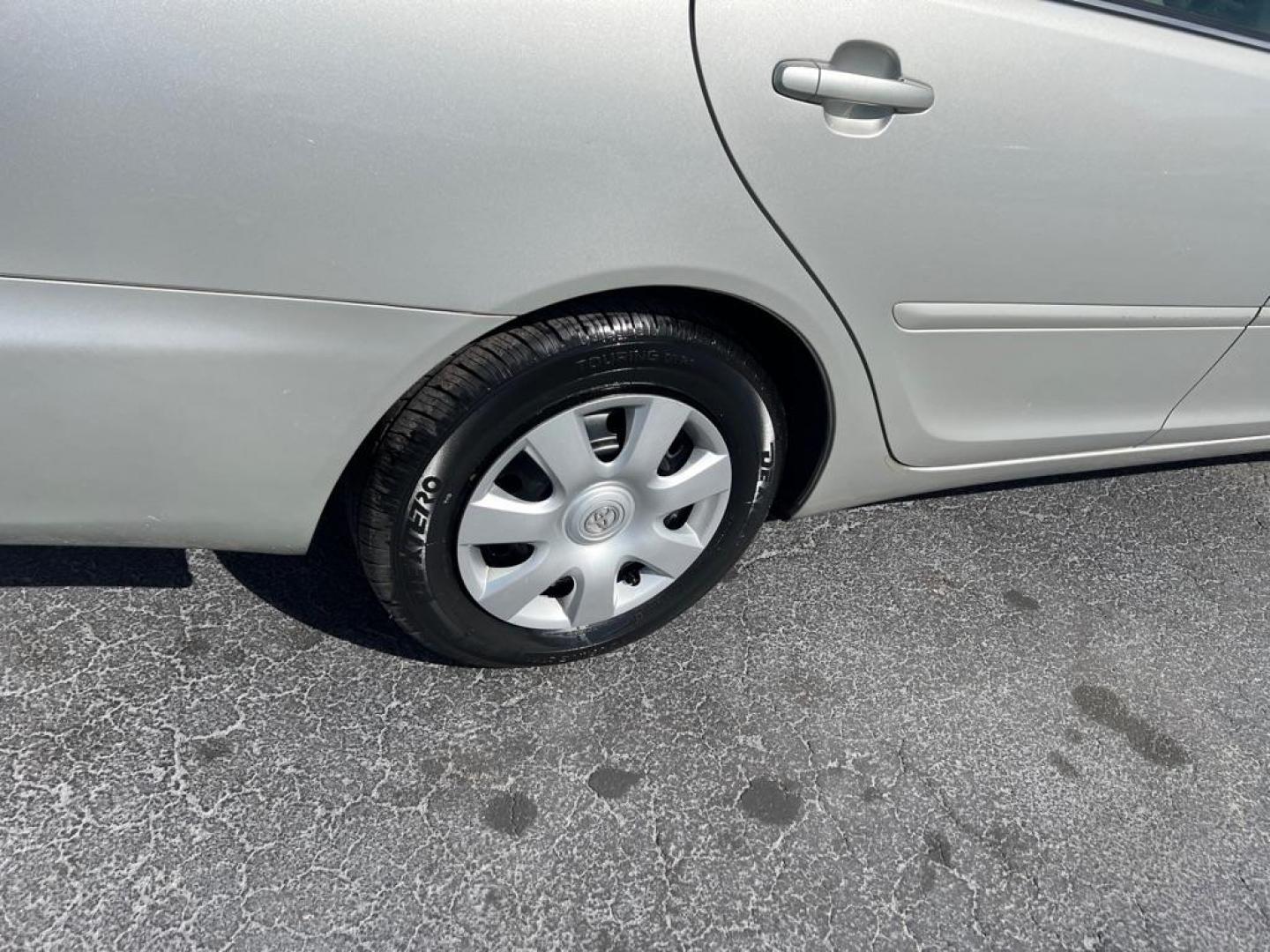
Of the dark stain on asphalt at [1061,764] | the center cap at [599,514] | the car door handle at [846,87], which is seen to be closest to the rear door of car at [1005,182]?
the car door handle at [846,87]

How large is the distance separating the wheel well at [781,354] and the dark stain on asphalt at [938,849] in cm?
65

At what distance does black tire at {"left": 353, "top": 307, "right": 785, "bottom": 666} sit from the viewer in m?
1.40

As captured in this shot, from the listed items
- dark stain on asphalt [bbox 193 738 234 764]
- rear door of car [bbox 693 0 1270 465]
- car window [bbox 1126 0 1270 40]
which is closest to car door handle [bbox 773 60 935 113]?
rear door of car [bbox 693 0 1270 465]

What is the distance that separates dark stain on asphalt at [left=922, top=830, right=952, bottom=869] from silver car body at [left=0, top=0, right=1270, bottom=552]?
28.3 inches

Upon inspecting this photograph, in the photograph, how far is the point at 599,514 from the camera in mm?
1641

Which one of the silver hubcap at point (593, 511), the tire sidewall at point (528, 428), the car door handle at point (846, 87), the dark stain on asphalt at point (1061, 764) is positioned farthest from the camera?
the dark stain on asphalt at point (1061, 764)

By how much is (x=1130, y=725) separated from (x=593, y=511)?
46.1 inches

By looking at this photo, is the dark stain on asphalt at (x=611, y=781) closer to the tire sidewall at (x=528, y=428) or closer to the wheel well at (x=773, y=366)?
the tire sidewall at (x=528, y=428)

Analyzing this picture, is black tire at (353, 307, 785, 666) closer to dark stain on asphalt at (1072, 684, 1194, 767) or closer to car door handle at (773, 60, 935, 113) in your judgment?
car door handle at (773, 60, 935, 113)

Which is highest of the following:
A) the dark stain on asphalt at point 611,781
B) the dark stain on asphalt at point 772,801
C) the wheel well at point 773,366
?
the wheel well at point 773,366

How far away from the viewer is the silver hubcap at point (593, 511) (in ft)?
5.07

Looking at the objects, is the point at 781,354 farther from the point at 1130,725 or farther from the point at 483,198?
the point at 1130,725

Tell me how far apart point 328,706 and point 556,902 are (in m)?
0.53

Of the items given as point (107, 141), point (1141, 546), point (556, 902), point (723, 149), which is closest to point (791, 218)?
point (723, 149)
